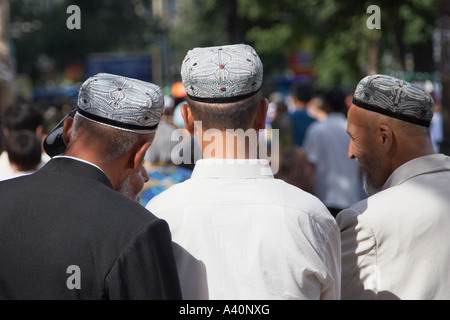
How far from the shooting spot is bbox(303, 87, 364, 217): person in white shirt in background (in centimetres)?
722

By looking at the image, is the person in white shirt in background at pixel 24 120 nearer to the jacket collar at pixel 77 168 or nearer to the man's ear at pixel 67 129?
the man's ear at pixel 67 129

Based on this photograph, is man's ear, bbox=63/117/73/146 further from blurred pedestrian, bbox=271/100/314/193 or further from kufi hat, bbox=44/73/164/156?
blurred pedestrian, bbox=271/100/314/193

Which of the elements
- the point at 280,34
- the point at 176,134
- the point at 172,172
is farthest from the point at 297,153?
the point at 280,34

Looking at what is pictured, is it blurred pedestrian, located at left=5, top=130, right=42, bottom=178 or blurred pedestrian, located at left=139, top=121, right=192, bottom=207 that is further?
blurred pedestrian, located at left=139, top=121, right=192, bottom=207

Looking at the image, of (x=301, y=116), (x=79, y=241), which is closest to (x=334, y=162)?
(x=301, y=116)

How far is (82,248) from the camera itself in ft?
6.42

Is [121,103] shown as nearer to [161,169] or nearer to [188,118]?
[188,118]

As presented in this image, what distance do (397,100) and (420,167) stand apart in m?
0.26

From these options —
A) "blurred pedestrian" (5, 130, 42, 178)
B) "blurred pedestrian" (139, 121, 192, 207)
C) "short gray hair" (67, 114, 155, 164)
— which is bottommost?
"blurred pedestrian" (139, 121, 192, 207)

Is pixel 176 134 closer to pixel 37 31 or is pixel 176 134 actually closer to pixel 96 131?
pixel 96 131

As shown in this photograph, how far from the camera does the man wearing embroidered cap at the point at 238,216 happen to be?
2160 millimetres

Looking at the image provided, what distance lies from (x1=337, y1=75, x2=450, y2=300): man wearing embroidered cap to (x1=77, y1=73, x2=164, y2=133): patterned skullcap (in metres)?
0.83

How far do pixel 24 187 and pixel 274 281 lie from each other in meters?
0.80

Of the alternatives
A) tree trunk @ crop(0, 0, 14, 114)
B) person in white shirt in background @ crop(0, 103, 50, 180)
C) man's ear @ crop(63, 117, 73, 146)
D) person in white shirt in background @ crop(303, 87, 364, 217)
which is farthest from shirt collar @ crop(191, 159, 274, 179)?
tree trunk @ crop(0, 0, 14, 114)
